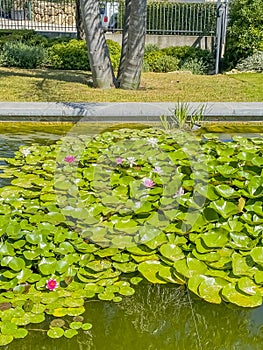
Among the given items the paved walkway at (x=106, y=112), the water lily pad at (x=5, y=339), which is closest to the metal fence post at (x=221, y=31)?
the paved walkway at (x=106, y=112)

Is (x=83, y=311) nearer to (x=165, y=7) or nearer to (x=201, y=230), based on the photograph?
(x=201, y=230)

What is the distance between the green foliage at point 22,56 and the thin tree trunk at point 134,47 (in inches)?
148

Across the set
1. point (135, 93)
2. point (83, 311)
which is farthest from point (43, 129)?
point (83, 311)

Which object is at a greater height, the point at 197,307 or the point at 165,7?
the point at 165,7

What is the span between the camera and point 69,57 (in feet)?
39.6

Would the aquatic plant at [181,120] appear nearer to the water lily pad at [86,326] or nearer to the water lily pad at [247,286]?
the water lily pad at [247,286]

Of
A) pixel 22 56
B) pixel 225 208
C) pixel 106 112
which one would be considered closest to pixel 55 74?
pixel 22 56

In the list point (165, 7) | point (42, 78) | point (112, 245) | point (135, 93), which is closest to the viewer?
point (112, 245)

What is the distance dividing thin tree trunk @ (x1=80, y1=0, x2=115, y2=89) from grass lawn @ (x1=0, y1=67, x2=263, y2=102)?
0.30 m

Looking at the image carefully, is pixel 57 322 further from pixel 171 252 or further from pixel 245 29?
pixel 245 29

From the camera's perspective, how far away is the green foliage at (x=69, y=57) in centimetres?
1198

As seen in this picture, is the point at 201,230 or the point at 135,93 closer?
the point at 201,230

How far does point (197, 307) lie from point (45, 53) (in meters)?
10.8

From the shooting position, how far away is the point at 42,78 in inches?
395
